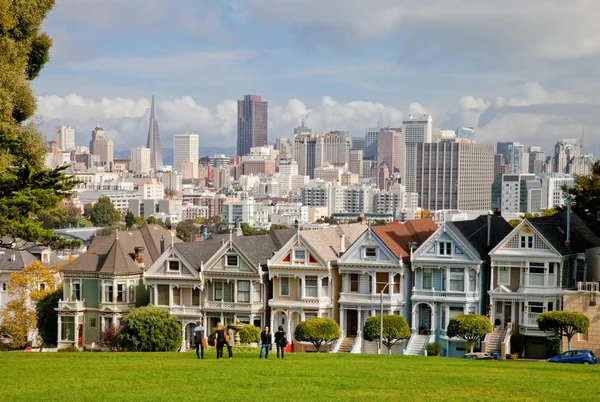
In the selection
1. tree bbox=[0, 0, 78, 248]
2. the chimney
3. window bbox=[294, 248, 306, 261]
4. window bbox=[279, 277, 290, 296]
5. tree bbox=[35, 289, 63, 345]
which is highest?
tree bbox=[0, 0, 78, 248]

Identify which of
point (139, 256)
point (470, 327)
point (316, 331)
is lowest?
point (316, 331)

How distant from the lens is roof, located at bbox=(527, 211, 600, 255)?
51.4m

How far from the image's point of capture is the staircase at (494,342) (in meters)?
50.8

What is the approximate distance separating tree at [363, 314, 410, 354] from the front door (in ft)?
9.00

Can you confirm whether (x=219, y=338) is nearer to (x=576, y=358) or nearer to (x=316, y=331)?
(x=576, y=358)

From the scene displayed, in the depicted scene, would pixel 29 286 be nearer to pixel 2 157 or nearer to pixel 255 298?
pixel 255 298

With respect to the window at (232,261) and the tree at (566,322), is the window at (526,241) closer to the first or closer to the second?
the tree at (566,322)

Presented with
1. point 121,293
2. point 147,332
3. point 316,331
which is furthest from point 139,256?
point 316,331

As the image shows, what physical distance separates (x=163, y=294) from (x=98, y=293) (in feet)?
12.7

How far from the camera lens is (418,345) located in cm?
5278

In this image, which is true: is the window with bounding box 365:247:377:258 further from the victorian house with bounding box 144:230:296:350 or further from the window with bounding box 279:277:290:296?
the victorian house with bounding box 144:230:296:350

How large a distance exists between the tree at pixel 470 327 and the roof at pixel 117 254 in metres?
17.9

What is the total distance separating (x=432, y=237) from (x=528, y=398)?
25.1 m

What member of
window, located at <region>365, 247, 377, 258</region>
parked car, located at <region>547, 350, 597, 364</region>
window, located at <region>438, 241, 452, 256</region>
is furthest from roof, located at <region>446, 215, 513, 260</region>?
parked car, located at <region>547, 350, 597, 364</region>
